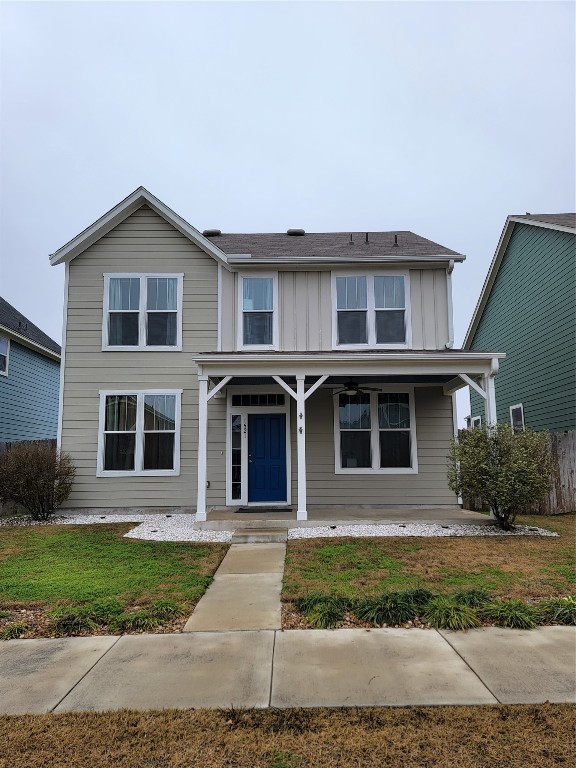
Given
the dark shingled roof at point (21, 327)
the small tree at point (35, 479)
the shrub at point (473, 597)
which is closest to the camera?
the shrub at point (473, 597)

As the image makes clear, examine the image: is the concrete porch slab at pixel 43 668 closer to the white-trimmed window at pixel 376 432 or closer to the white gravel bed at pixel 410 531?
the white gravel bed at pixel 410 531

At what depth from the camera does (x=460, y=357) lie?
980 cm

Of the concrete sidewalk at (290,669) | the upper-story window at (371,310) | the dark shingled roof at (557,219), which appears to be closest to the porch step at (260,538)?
the concrete sidewalk at (290,669)

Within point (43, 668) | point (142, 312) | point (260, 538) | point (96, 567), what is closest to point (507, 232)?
point (142, 312)

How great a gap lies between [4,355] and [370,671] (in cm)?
1573

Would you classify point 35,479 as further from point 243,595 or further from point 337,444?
point 243,595

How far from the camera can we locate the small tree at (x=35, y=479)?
10469 millimetres

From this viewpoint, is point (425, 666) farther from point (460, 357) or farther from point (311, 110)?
point (311, 110)

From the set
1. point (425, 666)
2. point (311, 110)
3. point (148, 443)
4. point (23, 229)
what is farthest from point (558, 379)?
point (23, 229)

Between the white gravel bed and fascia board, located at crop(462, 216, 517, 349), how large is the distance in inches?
405

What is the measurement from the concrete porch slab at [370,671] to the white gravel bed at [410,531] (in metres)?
4.18

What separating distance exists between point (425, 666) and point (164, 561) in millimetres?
4281

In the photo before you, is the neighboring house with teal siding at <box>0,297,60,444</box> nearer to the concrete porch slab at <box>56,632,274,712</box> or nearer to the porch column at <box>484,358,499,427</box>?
the concrete porch slab at <box>56,632,274,712</box>

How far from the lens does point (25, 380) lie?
17172 mm
